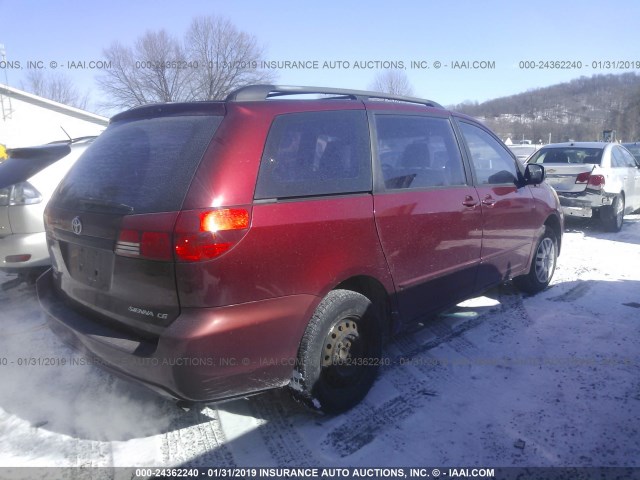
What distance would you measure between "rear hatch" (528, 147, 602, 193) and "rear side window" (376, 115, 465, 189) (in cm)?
504

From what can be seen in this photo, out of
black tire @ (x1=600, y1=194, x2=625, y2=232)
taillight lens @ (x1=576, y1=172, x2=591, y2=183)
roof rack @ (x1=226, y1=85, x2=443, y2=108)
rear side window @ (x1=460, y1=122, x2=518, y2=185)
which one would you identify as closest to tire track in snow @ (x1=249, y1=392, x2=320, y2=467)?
roof rack @ (x1=226, y1=85, x2=443, y2=108)

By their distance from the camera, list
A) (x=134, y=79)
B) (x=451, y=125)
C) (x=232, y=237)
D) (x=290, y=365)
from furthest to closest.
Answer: (x=134, y=79) < (x=451, y=125) < (x=290, y=365) < (x=232, y=237)

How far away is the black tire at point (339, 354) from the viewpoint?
2.52 m

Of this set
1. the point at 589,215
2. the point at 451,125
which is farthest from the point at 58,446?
the point at 589,215

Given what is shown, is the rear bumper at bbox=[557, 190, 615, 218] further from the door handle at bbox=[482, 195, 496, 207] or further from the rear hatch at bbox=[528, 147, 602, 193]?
the door handle at bbox=[482, 195, 496, 207]

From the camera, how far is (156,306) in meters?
2.18

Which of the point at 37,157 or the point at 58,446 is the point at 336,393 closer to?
the point at 58,446

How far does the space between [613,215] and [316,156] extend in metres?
7.58

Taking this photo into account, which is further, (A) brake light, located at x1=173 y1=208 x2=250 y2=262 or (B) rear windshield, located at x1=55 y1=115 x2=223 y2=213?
(B) rear windshield, located at x1=55 y1=115 x2=223 y2=213

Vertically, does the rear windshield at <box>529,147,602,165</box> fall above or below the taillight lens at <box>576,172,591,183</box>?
above

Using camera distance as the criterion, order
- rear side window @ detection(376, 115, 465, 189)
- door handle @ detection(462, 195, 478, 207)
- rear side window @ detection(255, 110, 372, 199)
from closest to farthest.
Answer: rear side window @ detection(255, 110, 372, 199), rear side window @ detection(376, 115, 465, 189), door handle @ detection(462, 195, 478, 207)

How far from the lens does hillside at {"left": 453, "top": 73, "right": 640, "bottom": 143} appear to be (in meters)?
32.8

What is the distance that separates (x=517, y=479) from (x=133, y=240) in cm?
217

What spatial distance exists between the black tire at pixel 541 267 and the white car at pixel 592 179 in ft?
10.9
